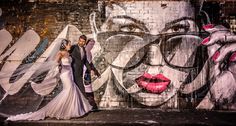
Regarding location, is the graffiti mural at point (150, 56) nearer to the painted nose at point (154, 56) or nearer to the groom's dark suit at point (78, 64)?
the painted nose at point (154, 56)

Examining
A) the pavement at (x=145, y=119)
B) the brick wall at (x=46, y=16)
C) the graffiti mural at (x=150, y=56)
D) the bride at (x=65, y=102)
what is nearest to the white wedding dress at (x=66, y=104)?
the bride at (x=65, y=102)

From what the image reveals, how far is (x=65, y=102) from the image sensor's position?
25.1 ft

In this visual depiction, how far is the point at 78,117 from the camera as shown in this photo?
24.2ft

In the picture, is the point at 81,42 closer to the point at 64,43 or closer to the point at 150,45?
the point at 64,43

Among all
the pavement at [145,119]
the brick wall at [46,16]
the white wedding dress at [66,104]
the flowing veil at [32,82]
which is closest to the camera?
the pavement at [145,119]

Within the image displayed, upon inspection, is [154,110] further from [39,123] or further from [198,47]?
[39,123]

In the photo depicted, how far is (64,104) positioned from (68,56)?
1559 mm

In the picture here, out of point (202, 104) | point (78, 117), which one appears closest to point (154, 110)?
point (202, 104)

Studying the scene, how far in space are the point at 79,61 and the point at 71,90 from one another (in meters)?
1.01

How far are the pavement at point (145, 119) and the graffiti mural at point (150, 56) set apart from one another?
18.9 inches

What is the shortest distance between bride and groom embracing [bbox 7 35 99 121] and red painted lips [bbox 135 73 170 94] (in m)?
1.48

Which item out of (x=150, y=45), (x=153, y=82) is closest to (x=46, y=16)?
(x=150, y=45)

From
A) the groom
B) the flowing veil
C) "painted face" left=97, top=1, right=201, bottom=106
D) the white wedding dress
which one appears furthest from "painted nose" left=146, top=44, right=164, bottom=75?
the flowing veil

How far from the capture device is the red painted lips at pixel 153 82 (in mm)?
8469
